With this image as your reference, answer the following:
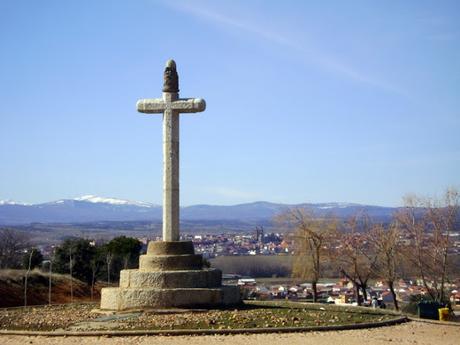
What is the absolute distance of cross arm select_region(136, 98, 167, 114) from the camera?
65.6 feet

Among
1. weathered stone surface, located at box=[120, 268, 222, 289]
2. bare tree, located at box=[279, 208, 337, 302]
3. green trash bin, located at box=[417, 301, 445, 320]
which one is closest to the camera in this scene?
weathered stone surface, located at box=[120, 268, 222, 289]

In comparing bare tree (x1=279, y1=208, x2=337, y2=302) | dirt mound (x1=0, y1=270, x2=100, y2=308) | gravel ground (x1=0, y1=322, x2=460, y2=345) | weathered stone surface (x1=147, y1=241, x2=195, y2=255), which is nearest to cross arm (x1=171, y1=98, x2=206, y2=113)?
weathered stone surface (x1=147, y1=241, x2=195, y2=255)

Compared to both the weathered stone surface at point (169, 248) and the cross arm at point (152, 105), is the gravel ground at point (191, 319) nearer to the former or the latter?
the weathered stone surface at point (169, 248)

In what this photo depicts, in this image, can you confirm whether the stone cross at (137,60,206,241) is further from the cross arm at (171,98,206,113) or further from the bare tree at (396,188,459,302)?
the bare tree at (396,188,459,302)

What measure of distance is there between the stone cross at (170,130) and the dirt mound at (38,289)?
13042 millimetres

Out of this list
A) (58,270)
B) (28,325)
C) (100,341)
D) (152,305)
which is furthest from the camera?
(58,270)

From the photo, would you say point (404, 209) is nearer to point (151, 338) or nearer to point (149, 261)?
point (149, 261)

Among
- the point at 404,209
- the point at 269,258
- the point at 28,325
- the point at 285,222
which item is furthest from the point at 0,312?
the point at 269,258

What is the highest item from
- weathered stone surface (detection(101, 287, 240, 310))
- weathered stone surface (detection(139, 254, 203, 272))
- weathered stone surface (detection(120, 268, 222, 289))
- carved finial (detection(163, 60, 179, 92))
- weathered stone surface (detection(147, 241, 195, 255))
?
carved finial (detection(163, 60, 179, 92))

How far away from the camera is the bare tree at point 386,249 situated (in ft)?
110

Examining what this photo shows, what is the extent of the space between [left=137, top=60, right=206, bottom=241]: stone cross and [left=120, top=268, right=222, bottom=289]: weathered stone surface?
1.67m

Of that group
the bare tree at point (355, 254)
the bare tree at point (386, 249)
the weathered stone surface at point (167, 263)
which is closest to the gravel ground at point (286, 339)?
the weathered stone surface at point (167, 263)

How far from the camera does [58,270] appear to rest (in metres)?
40.4

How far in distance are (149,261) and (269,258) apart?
65784 mm
